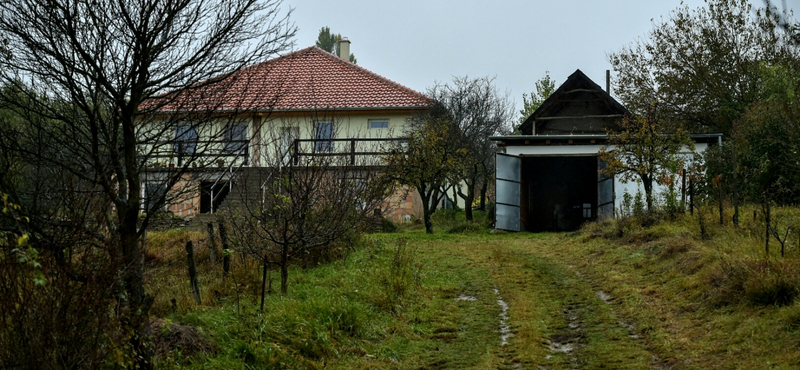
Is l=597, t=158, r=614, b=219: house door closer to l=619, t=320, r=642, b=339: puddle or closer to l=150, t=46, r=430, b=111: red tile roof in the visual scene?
l=150, t=46, r=430, b=111: red tile roof

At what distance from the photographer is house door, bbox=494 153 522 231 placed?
22062 mm

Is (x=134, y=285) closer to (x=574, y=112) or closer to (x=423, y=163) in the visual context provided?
(x=423, y=163)

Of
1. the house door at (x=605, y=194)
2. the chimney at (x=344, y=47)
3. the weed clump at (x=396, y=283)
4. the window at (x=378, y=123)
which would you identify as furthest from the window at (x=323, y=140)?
the chimney at (x=344, y=47)

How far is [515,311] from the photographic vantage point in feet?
32.7

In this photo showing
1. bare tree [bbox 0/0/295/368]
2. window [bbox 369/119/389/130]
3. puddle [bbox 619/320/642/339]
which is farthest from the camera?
window [bbox 369/119/389/130]

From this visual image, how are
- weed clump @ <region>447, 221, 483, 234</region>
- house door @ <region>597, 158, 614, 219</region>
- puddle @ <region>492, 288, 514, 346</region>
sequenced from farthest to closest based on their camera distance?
1. house door @ <region>597, 158, 614, 219</region>
2. weed clump @ <region>447, 221, 483, 234</region>
3. puddle @ <region>492, 288, 514, 346</region>

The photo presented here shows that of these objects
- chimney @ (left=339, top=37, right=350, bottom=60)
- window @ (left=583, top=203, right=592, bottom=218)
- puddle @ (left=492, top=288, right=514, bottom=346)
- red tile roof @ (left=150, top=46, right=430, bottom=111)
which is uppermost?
chimney @ (left=339, top=37, right=350, bottom=60)

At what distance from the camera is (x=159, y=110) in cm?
659

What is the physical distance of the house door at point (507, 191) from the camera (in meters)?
22.1

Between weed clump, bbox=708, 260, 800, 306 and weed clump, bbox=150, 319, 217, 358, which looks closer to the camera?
weed clump, bbox=150, 319, 217, 358

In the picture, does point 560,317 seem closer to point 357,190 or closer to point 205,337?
point 205,337

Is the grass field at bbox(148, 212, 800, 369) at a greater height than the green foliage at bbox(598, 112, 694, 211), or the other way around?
the green foliage at bbox(598, 112, 694, 211)

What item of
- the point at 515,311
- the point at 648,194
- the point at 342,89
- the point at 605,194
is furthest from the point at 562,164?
the point at 515,311

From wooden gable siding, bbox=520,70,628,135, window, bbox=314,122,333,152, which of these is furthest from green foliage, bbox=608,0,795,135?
window, bbox=314,122,333,152
